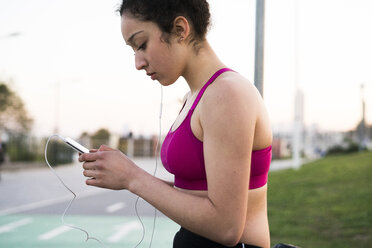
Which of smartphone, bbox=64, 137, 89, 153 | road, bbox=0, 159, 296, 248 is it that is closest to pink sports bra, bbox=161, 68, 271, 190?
smartphone, bbox=64, 137, 89, 153

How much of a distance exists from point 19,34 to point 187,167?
55.1ft

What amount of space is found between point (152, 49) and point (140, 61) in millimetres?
62

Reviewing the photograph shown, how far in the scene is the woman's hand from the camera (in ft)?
3.77

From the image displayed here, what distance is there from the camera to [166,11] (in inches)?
45.9

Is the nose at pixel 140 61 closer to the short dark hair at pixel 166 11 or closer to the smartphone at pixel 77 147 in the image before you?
the short dark hair at pixel 166 11

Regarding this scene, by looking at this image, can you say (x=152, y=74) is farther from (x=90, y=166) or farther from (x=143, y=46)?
(x=90, y=166)

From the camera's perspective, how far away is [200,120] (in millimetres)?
1105

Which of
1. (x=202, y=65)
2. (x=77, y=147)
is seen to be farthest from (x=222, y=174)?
(x=77, y=147)

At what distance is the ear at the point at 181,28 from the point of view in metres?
1.17

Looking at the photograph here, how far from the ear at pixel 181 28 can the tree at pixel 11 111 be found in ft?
92.2

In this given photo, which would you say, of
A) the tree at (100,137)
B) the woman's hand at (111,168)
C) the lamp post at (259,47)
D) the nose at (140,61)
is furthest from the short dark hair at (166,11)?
the tree at (100,137)

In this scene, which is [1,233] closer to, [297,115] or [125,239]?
[125,239]

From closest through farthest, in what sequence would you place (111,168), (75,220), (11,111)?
(111,168)
(75,220)
(11,111)

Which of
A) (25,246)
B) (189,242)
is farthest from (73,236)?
(189,242)
